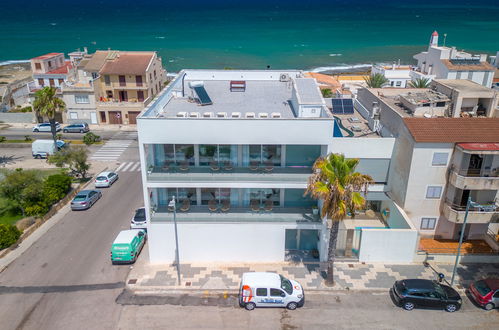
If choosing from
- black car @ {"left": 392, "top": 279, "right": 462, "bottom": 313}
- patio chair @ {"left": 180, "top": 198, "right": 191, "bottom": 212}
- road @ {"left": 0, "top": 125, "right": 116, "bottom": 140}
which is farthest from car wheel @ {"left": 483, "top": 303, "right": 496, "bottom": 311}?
road @ {"left": 0, "top": 125, "right": 116, "bottom": 140}

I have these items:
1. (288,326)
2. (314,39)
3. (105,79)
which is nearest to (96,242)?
(288,326)

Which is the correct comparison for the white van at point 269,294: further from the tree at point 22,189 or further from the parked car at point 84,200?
the tree at point 22,189

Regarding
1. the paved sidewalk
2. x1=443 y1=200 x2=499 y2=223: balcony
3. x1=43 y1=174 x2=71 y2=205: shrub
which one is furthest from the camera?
x1=43 y1=174 x2=71 y2=205: shrub

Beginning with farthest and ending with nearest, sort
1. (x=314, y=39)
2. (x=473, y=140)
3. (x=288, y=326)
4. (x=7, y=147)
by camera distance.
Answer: (x=314, y=39) → (x=7, y=147) → (x=473, y=140) → (x=288, y=326)

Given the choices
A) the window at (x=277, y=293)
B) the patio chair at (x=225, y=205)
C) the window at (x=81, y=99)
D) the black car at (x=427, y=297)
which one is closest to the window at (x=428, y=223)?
the black car at (x=427, y=297)

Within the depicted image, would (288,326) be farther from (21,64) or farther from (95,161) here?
(21,64)

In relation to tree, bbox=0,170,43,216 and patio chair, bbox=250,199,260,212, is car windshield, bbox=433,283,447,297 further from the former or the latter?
tree, bbox=0,170,43,216

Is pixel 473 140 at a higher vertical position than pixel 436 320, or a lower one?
higher
